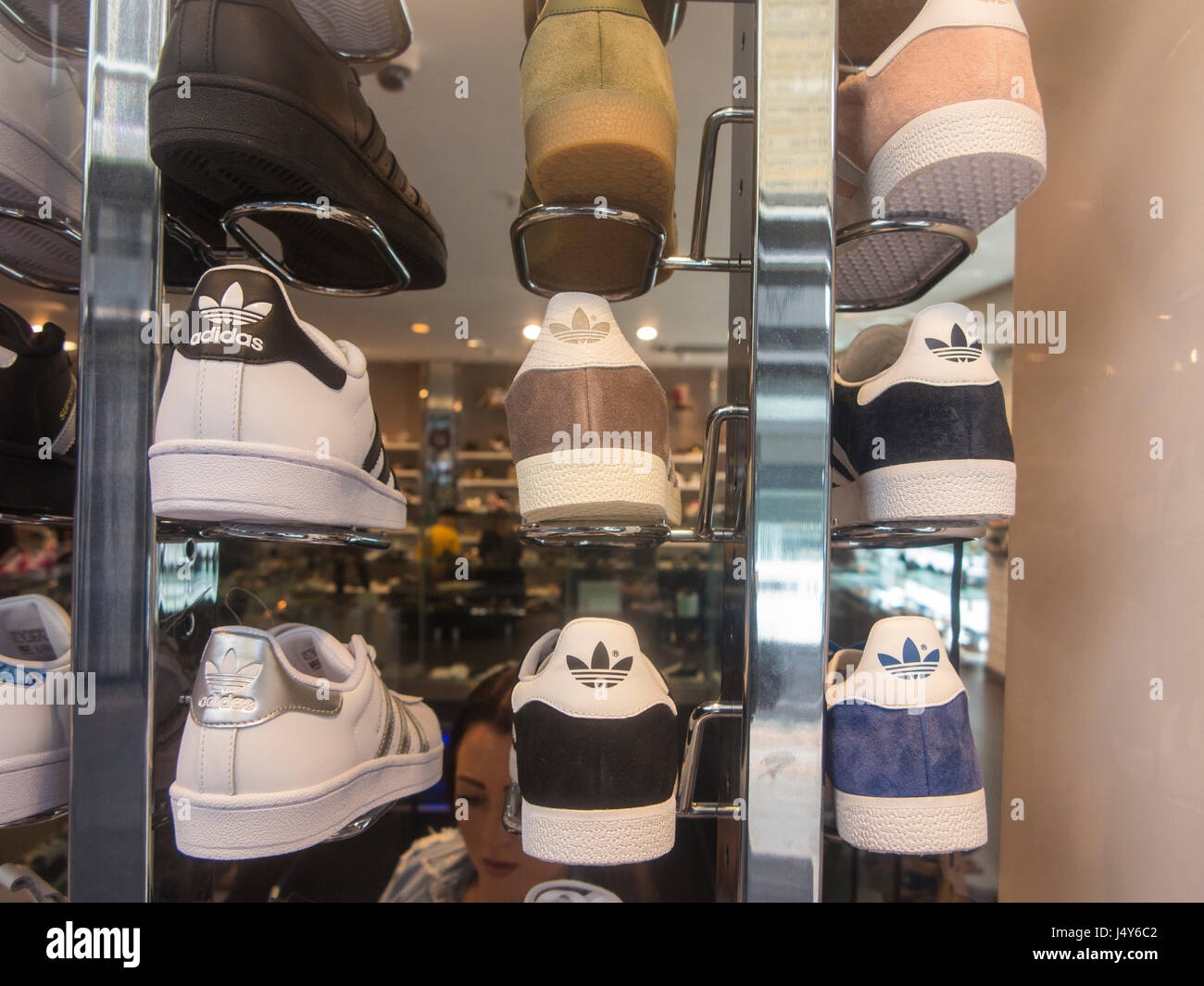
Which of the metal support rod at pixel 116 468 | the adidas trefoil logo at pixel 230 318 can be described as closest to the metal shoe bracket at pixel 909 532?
the adidas trefoil logo at pixel 230 318

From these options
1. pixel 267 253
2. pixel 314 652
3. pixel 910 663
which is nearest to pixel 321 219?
pixel 267 253

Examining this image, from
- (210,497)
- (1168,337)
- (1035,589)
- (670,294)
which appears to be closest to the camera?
(210,497)

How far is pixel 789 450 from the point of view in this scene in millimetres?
740

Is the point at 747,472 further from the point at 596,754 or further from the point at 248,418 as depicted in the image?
the point at 248,418

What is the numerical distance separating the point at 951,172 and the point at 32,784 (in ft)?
4.47

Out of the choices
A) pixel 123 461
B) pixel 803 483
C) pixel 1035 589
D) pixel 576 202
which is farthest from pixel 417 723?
pixel 1035 589

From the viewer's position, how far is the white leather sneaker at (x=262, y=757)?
0.69m

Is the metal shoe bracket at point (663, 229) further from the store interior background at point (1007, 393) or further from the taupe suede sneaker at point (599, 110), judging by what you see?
the store interior background at point (1007, 393)

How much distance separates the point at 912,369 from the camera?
0.77m

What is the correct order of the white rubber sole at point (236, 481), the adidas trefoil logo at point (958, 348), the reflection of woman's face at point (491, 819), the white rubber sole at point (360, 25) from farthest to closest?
the reflection of woman's face at point (491, 819)
the white rubber sole at point (360, 25)
the adidas trefoil logo at point (958, 348)
the white rubber sole at point (236, 481)

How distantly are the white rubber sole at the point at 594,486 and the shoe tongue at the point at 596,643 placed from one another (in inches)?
5.3

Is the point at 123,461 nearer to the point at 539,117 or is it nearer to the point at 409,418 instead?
the point at 539,117

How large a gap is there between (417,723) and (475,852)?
1.39 feet

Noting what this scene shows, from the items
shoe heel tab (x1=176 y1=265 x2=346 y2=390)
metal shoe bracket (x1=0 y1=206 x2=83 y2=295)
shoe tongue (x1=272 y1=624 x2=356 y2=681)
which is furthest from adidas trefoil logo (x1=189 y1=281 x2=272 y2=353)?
shoe tongue (x1=272 y1=624 x2=356 y2=681)
